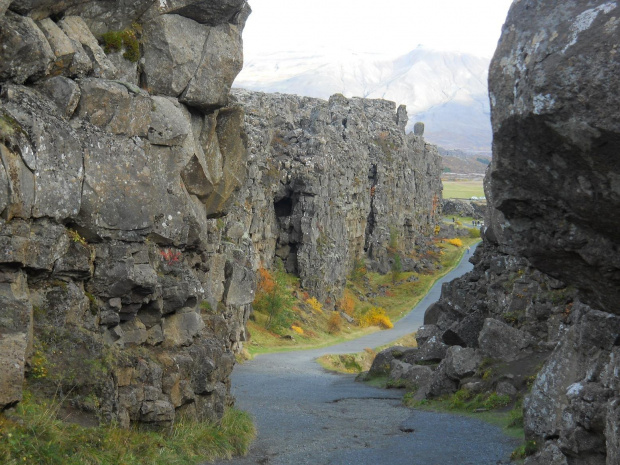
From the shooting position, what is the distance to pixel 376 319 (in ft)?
214

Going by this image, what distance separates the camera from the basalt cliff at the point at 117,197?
12031 millimetres

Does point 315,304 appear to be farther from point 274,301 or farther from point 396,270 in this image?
point 396,270

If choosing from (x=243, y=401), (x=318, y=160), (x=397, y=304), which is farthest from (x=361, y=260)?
(x=243, y=401)

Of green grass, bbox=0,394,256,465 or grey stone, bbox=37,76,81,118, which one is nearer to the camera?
green grass, bbox=0,394,256,465

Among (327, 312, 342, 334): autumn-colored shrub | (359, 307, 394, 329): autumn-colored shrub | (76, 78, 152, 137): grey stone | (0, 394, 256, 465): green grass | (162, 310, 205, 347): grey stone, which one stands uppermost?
(76, 78, 152, 137): grey stone

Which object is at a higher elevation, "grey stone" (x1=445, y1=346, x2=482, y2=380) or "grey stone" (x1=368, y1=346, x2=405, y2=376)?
"grey stone" (x1=445, y1=346, x2=482, y2=380)

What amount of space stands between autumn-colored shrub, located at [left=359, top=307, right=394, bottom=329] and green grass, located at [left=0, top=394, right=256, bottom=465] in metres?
49.0

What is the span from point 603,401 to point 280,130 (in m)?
60.7

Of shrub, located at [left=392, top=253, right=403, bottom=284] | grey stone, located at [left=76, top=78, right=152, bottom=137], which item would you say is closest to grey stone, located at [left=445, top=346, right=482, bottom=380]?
grey stone, located at [left=76, top=78, right=152, bottom=137]

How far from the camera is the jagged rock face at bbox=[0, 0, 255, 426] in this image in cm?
1203

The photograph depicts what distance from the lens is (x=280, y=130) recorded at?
67.7 meters

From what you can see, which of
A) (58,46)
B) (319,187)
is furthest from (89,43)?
(319,187)

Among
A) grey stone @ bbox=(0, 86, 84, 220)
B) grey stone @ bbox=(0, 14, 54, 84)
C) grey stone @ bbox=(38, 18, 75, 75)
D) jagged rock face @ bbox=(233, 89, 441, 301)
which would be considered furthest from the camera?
jagged rock face @ bbox=(233, 89, 441, 301)

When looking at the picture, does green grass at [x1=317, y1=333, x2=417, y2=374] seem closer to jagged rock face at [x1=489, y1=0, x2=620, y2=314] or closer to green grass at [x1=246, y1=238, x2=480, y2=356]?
green grass at [x1=246, y1=238, x2=480, y2=356]
